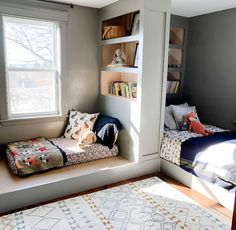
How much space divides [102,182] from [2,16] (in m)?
2.34

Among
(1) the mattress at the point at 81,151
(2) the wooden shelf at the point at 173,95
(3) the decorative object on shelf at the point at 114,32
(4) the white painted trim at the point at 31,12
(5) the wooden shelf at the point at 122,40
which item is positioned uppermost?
(4) the white painted trim at the point at 31,12

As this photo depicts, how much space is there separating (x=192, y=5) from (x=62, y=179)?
2.91 metres

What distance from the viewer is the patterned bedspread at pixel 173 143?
2924 mm

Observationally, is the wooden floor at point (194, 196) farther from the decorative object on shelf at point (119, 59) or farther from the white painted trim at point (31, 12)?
the white painted trim at point (31, 12)

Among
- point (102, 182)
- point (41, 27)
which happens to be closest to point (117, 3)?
point (41, 27)

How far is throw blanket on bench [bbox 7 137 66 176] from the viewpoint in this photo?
8.31 ft

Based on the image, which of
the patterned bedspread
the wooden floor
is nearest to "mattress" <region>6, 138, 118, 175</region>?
the wooden floor

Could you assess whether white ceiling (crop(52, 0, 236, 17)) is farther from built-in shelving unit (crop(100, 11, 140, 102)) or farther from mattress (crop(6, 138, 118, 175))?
mattress (crop(6, 138, 118, 175))

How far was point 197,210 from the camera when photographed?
2.37m

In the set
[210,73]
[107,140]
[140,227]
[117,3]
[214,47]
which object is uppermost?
[117,3]

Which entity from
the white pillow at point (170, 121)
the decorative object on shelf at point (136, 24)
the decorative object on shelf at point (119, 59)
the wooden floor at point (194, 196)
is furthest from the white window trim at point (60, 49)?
the white pillow at point (170, 121)

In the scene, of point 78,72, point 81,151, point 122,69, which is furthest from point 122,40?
point 81,151

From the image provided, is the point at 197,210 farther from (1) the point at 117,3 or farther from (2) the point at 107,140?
(1) the point at 117,3

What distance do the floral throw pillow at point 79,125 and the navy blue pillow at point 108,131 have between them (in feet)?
0.48
